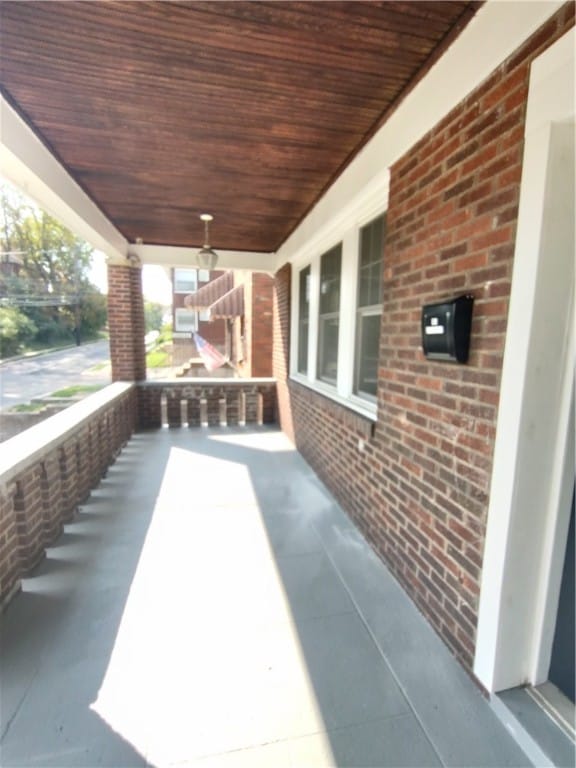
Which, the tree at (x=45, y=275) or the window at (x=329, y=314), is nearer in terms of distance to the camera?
the tree at (x=45, y=275)

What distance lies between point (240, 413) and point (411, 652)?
183 inches

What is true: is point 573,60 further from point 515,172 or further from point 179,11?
point 179,11

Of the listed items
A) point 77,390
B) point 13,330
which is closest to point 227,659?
point 13,330

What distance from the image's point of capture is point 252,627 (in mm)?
1825

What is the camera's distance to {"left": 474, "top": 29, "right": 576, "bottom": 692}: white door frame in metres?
1.22

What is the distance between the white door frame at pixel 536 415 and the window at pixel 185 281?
19503mm

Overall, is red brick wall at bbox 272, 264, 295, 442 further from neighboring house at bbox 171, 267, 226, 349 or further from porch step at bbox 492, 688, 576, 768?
neighboring house at bbox 171, 267, 226, 349

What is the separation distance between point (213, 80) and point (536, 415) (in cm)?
223

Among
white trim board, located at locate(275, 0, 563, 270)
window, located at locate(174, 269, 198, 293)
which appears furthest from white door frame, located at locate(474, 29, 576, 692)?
window, located at locate(174, 269, 198, 293)

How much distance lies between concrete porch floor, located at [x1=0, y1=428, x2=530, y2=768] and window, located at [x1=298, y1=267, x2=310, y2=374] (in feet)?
8.21

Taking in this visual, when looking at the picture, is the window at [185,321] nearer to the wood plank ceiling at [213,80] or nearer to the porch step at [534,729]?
the wood plank ceiling at [213,80]

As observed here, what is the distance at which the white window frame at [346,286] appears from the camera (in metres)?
2.72

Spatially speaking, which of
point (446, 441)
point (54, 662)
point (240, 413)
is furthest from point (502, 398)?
point (240, 413)

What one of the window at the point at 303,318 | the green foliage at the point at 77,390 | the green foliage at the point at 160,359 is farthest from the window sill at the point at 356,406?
the green foliage at the point at 160,359
